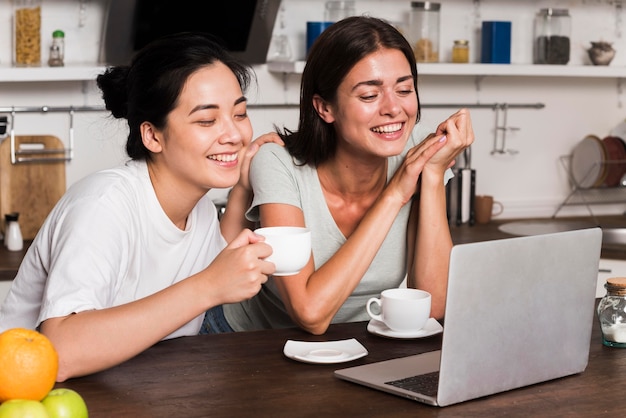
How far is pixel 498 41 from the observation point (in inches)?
151

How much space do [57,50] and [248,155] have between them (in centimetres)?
131

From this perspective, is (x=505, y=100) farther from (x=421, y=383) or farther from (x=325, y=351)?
(x=421, y=383)

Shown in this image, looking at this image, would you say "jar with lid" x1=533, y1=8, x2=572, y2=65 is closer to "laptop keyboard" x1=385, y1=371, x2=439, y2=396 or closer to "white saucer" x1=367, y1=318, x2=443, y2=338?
"white saucer" x1=367, y1=318, x2=443, y2=338

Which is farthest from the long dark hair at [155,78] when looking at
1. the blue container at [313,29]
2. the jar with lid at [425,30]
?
the jar with lid at [425,30]

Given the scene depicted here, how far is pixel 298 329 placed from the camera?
1898 millimetres

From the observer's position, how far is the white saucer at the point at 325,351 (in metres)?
1.63

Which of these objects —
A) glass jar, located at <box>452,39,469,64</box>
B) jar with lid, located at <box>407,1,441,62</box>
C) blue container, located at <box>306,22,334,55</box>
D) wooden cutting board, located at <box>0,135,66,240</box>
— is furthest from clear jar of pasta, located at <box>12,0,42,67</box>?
glass jar, located at <box>452,39,469,64</box>

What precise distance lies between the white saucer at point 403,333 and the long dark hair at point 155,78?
21.7 inches

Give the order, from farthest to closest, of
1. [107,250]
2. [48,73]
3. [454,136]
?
[48,73], [454,136], [107,250]

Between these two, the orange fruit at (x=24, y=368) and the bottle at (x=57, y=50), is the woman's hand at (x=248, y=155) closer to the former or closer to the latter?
the orange fruit at (x=24, y=368)

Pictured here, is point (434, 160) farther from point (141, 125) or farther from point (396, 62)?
point (141, 125)

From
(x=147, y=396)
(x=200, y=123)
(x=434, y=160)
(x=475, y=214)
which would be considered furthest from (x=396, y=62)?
(x=475, y=214)

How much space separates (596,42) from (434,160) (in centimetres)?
230

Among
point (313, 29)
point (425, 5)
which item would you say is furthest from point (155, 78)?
point (425, 5)
